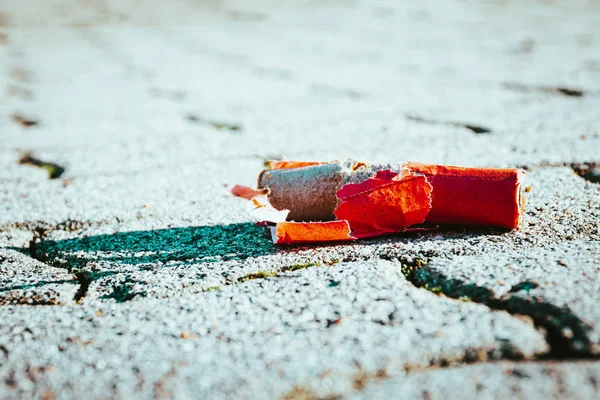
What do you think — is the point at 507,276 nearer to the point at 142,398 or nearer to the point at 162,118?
→ the point at 142,398

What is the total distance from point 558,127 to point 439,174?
126 centimetres

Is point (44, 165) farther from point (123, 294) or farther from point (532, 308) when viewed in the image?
point (532, 308)

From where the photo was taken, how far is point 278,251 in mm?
1312

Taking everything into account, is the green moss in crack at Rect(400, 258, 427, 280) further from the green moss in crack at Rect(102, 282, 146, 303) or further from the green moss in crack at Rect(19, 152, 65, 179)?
the green moss in crack at Rect(19, 152, 65, 179)

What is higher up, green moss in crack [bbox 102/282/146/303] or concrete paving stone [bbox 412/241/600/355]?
concrete paving stone [bbox 412/241/600/355]

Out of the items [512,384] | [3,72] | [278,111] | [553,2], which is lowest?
[3,72]

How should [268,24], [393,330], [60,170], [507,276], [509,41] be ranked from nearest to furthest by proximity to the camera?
1. [393,330]
2. [507,276]
3. [60,170]
4. [509,41]
5. [268,24]

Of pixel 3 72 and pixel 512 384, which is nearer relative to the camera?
pixel 512 384

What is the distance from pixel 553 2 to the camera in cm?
788

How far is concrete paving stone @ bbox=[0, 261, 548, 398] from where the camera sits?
84 centimetres

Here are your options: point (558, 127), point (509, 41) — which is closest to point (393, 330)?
point (558, 127)

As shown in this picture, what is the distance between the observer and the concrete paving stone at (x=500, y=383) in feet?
2.51

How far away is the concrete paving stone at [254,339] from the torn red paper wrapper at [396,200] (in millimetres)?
228

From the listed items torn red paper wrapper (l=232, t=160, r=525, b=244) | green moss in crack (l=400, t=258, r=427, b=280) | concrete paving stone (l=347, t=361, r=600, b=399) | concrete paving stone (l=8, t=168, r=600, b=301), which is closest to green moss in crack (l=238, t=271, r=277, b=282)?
concrete paving stone (l=8, t=168, r=600, b=301)
